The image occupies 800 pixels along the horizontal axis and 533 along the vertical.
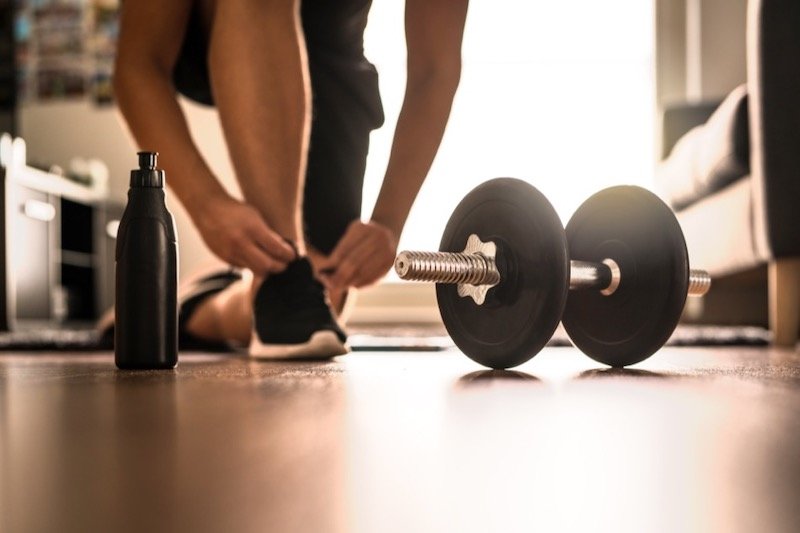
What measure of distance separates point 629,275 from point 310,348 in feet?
1.29

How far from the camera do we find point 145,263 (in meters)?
0.93

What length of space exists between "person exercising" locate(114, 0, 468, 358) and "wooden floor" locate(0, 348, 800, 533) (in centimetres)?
34

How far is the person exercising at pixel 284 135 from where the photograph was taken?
1.08m

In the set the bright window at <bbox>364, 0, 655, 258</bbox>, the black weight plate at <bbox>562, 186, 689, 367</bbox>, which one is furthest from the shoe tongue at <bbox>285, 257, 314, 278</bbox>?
the bright window at <bbox>364, 0, 655, 258</bbox>

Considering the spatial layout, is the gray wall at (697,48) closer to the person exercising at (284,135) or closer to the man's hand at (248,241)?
the person exercising at (284,135)

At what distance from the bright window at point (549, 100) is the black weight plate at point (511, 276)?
9.17ft

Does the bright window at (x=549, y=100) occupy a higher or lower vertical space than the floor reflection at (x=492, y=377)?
higher

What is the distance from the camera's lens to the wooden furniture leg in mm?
1674

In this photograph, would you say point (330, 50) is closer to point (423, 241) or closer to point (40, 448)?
point (40, 448)

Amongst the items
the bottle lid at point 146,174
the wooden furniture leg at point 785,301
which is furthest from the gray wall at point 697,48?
the bottle lid at point 146,174

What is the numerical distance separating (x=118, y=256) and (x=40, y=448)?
0.56 meters

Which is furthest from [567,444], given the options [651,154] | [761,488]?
[651,154]

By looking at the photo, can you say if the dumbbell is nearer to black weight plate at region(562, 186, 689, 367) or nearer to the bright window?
black weight plate at region(562, 186, 689, 367)

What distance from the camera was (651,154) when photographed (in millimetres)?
3967
